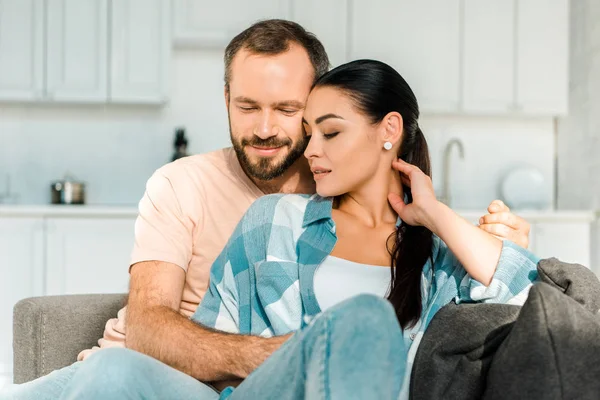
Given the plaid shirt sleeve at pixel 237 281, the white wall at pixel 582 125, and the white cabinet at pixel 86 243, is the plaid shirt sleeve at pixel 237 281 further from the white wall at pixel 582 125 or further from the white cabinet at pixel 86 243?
the white wall at pixel 582 125

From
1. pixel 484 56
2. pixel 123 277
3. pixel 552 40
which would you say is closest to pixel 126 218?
pixel 123 277

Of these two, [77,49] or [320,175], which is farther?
[77,49]

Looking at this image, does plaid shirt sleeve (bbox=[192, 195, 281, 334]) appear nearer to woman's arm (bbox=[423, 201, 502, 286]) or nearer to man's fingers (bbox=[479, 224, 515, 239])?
woman's arm (bbox=[423, 201, 502, 286])

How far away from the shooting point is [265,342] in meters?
1.62

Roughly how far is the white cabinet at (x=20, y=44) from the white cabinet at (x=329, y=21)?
1.43 metres

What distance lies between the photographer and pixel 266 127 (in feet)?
6.97

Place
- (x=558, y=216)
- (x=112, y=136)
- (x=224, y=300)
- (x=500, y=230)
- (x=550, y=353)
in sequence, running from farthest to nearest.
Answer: (x=112, y=136), (x=558, y=216), (x=500, y=230), (x=224, y=300), (x=550, y=353)

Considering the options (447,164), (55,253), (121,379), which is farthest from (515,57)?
(121,379)

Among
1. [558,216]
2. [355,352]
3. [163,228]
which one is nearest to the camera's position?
[355,352]

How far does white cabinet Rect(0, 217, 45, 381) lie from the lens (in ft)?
13.6

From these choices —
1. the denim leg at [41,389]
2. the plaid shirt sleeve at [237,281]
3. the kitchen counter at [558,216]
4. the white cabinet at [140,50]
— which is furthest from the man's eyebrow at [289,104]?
the white cabinet at [140,50]

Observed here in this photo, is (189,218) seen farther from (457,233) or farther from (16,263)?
(16,263)

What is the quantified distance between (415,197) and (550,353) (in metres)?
0.69

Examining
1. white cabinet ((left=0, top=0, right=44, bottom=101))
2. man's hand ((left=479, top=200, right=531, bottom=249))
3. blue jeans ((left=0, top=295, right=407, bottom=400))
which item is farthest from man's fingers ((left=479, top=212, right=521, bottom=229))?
white cabinet ((left=0, top=0, right=44, bottom=101))
